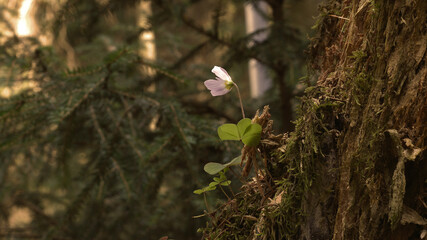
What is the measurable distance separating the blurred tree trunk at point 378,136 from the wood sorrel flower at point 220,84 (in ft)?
0.65

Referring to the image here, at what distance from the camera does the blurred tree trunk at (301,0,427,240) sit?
606 millimetres

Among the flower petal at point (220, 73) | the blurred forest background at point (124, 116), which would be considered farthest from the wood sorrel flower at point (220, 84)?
the blurred forest background at point (124, 116)

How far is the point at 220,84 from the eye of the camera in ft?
2.56

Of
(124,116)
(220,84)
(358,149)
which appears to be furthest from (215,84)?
(124,116)

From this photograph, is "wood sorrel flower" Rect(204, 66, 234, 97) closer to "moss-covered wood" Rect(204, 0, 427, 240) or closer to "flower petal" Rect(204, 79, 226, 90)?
"flower petal" Rect(204, 79, 226, 90)

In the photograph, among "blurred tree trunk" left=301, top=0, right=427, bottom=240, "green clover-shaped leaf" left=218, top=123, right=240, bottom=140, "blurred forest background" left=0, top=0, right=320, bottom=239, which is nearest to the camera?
"blurred tree trunk" left=301, top=0, right=427, bottom=240

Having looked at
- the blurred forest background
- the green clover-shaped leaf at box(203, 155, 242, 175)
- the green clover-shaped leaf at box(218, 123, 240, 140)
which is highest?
the green clover-shaped leaf at box(218, 123, 240, 140)

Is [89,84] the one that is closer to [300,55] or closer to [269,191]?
[269,191]

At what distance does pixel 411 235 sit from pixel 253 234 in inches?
10.9

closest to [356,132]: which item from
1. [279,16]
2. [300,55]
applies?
[300,55]

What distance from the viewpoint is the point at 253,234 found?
0.72m

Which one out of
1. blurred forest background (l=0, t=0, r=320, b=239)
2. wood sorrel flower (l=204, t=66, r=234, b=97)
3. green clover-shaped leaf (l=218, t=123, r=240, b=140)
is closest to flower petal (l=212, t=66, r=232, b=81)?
wood sorrel flower (l=204, t=66, r=234, b=97)

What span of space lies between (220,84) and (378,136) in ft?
1.06

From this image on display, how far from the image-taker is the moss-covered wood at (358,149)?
0.61m
